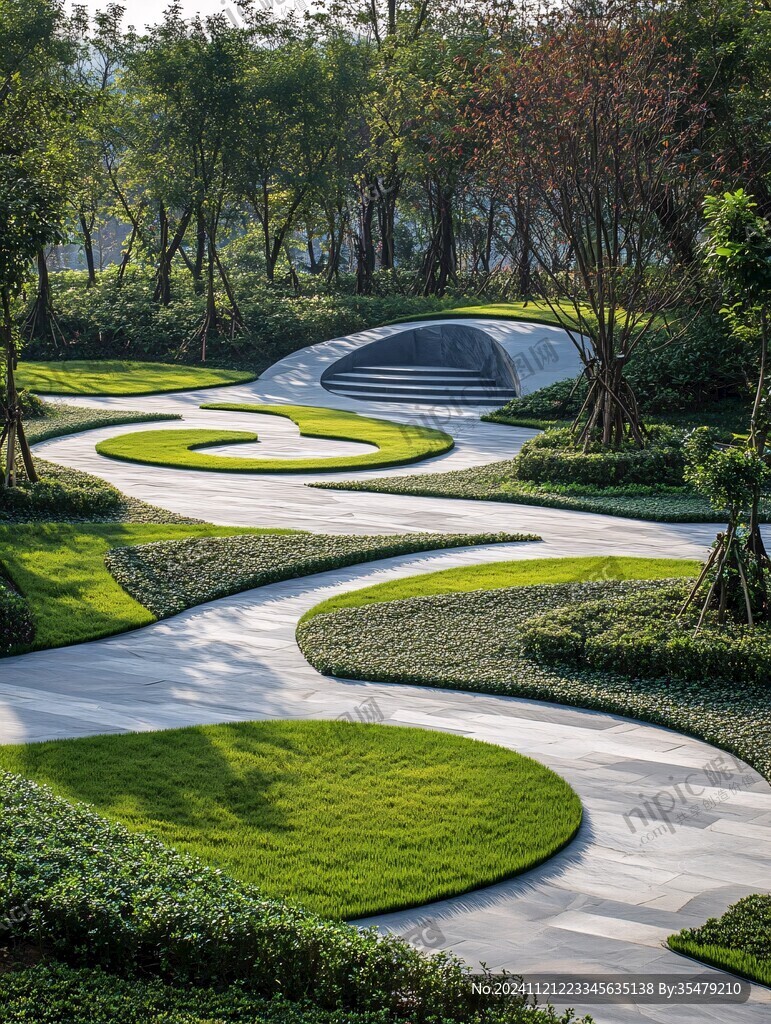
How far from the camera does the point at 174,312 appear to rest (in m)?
31.0

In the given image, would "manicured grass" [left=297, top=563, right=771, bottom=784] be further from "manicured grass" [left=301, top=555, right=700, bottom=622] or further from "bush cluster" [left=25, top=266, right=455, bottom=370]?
"bush cluster" [left=25, top=266, right=455, bottom=370]

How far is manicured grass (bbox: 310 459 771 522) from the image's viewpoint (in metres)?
12.6

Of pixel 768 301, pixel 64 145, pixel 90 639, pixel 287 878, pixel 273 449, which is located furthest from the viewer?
pixel 64 145

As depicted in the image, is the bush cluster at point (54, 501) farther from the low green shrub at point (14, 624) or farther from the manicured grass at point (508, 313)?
the manicured grass at point (508, 313)

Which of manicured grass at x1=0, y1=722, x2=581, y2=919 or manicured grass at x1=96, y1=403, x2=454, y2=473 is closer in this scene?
manicured grass at x1=0, y1=722, x2=581, y2=919

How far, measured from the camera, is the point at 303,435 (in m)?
18.7

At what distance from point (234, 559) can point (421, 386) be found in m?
15.0

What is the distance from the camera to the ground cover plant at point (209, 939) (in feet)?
11.0

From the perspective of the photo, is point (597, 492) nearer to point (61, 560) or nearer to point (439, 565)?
point (439, 565)

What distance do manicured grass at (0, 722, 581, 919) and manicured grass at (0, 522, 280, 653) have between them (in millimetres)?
2440

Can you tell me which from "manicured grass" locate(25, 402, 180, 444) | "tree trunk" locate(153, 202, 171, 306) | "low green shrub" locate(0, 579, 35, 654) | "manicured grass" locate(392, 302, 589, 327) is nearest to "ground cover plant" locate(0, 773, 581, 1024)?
"low green shrub" locate(0, 579, 35, 654)

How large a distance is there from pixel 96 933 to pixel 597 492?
10838 mm

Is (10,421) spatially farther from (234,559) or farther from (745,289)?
(745,289)

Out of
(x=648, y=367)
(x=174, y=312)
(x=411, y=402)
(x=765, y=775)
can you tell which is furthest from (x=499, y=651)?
(x=174, y=312)
